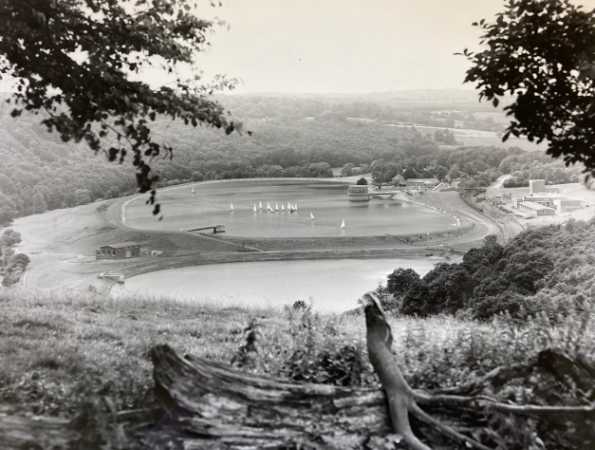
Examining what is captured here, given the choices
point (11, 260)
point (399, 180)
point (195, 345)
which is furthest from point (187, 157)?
point (399, 180)

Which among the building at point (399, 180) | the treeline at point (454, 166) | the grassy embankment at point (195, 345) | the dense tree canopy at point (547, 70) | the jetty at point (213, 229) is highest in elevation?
the dense tree canopy at point (547, 70)

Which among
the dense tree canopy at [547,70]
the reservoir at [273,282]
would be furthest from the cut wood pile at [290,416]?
the reservoir at [273,282]

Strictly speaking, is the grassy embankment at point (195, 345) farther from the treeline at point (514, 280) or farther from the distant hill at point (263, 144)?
the distant hill at point (263, 144)

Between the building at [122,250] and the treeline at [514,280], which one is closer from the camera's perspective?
the treeline at [514,280]

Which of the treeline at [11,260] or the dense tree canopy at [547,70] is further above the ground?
the dense tree canopy at [547,70]

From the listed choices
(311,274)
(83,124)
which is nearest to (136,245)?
(311,274)

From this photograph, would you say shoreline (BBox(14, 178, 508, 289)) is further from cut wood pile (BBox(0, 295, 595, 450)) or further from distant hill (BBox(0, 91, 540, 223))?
cut wood pile (BBox(0, 295, 595, 450))
